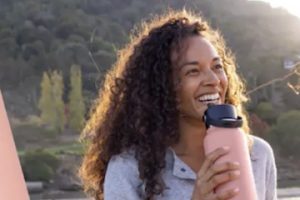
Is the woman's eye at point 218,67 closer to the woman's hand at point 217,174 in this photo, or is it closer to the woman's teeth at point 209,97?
the woman's teeth at point 209,97

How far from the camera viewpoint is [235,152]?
5.68 ft

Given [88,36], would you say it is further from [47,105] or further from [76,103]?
[76,103]

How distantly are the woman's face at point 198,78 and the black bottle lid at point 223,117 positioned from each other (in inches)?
6.9

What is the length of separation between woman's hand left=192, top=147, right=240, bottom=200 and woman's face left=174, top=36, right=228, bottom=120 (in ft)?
0.83

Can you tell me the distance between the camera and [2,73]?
3581 centimetres

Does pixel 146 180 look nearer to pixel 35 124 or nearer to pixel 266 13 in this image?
pixel 35 124

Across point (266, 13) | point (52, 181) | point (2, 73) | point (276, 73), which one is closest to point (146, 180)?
point (52, 181)

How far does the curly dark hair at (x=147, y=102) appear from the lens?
2.10m

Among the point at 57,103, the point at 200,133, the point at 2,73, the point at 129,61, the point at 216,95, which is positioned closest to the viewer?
the point at 216,95

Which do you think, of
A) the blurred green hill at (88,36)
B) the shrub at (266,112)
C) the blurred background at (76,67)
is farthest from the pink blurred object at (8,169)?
the blurred green hill at (88,36)

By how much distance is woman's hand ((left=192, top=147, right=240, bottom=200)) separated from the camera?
5.62 ft

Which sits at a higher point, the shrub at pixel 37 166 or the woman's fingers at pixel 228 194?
the woman's fingers at pixel 228 194

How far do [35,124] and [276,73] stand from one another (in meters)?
10.1

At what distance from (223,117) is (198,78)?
28 cm
